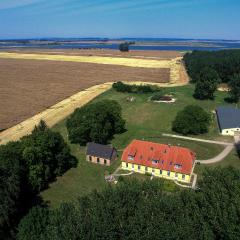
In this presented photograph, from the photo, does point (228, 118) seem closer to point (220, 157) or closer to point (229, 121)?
point (229, 121)

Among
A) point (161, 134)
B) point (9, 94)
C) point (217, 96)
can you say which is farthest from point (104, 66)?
point (161, 134)

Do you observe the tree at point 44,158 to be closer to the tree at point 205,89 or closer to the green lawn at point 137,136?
the green lawn at point 137,136

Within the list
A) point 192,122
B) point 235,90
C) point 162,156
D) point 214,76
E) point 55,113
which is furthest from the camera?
point 214,76

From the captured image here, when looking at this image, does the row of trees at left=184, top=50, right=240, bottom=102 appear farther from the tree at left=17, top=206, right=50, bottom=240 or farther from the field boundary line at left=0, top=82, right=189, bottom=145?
the tree at left=17, top=206, right=50, bottom=240

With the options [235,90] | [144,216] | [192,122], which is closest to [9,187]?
[144,216]

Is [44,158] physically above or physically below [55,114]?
above

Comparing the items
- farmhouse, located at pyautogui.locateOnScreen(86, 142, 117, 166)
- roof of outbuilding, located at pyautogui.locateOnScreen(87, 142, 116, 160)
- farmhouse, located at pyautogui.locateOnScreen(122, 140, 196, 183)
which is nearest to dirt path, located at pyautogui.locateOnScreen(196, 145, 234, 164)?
farmhouse, located at pyautogui.locateOnScreen(122, 140, 196, 183)

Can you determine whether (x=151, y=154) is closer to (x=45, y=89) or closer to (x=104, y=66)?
(x=45, y=89)
